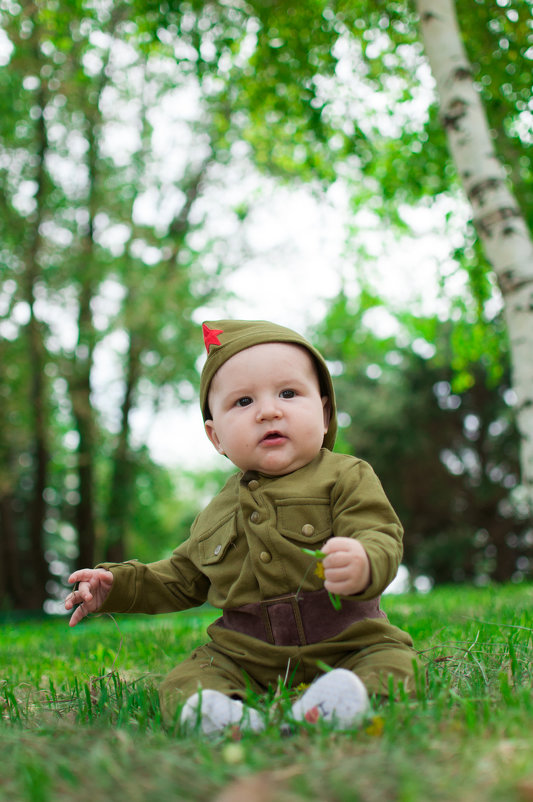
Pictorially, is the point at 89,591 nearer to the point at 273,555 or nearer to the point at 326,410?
the point at 273,555

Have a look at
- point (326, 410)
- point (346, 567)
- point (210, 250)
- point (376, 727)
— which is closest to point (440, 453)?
point (210, 250)

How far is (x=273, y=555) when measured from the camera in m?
2.15

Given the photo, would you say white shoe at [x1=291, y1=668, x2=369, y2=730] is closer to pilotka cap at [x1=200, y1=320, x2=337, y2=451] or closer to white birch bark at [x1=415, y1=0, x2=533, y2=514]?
pilotka cap at [x1=200, y1=320, x2=337, y2=451]

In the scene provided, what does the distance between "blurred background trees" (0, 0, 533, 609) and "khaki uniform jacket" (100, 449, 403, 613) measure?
5879 mm

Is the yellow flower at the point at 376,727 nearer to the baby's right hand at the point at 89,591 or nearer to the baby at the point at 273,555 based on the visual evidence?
the baby at the point at 273,555

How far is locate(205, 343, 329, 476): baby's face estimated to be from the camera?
2268mm

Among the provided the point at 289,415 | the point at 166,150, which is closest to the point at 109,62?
the point at 166,150

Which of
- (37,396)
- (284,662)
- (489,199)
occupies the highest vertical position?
(489,199)

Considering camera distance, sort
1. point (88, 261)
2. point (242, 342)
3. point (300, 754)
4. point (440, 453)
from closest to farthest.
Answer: point (300, 754), point (242, 342), point (88, 261), point (440, 453)

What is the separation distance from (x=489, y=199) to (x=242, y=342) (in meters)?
3.56

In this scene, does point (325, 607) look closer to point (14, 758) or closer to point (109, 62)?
point (14, 758)

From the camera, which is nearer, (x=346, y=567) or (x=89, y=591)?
(x=346, y=567)

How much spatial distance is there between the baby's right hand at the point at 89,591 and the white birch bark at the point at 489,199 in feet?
12.0

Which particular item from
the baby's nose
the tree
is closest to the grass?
the baby's nose
